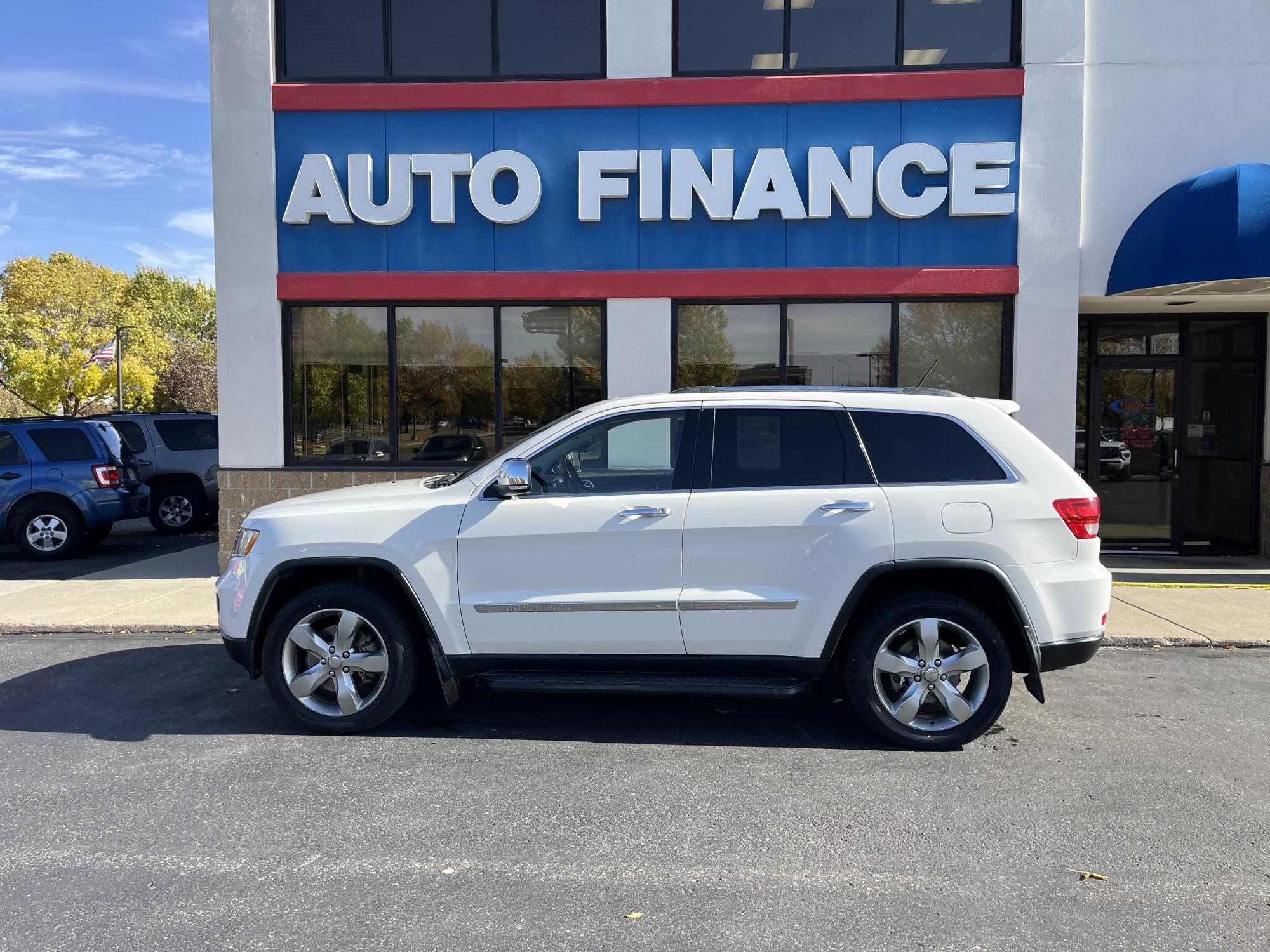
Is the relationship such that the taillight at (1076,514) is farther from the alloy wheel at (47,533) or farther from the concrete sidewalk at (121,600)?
the alloy wheel at (47,533)

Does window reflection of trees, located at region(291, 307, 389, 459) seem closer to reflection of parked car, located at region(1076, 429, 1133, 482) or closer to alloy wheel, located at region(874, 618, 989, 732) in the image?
alloy wheel, located at region(874, 618, 989, 732)

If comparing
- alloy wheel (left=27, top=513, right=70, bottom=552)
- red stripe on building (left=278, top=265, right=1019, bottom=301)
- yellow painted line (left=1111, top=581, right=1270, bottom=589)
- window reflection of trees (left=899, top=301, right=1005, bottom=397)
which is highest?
red stripe on building (left=278, top=265, right=1019, bottom=301)

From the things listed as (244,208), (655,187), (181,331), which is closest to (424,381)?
(244,208)

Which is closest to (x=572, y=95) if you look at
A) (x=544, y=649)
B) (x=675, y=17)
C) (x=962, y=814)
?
(x=675, y=17)

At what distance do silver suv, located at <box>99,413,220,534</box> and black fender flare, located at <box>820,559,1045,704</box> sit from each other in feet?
38.8

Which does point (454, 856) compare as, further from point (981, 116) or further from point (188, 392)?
point (188, 392)

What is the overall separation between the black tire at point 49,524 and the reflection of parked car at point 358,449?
414cm

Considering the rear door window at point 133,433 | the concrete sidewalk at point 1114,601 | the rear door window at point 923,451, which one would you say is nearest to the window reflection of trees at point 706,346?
the concrete sidewalk at point 1114,601

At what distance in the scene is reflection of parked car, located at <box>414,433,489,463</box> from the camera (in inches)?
400

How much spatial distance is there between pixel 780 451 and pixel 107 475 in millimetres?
10554

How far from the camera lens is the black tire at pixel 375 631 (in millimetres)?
4828

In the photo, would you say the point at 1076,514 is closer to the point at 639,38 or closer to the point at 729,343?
the point at 729,343

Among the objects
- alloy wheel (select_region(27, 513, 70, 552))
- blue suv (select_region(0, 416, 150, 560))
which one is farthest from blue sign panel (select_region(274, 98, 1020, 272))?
alloy wheel (select_region(27, 513, 70, 552))

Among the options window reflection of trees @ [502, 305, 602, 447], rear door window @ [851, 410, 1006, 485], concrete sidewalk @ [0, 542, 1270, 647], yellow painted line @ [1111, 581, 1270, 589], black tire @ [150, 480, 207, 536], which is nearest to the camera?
rear door window @ [851, 410, 1006, 485]
